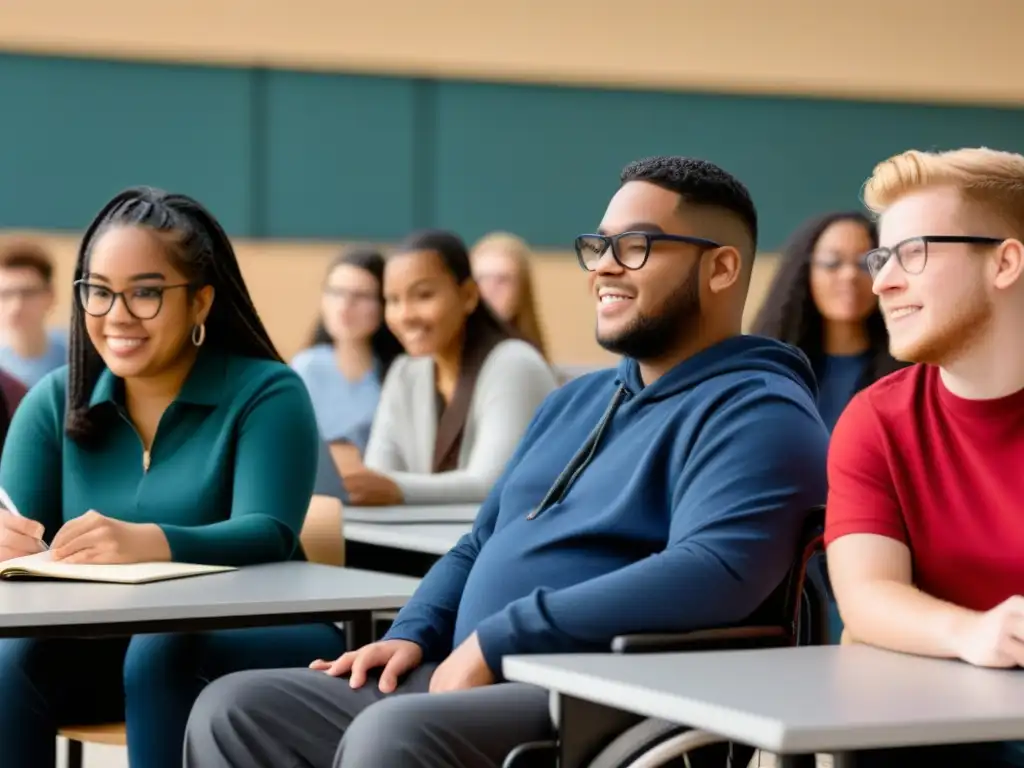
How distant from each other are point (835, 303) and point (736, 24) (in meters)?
6.88

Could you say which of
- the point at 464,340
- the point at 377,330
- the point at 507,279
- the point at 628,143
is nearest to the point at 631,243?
the point at 464,340

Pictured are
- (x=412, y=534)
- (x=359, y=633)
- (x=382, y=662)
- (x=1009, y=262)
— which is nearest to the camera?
(x=1009, y=262)

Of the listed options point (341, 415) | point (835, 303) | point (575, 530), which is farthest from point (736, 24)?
point (575, 530)

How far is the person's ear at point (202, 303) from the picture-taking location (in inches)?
124

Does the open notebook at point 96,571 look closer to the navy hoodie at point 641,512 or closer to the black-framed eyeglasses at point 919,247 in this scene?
the navy hoodie at point 641,512

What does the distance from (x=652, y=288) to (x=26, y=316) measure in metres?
4.82

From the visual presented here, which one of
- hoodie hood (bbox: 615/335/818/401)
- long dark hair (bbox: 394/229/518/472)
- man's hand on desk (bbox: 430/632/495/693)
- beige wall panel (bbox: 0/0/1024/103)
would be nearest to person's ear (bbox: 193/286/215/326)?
hoodie hood (bbox: 615/335/818/401)

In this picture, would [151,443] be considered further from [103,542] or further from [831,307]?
[831,307]

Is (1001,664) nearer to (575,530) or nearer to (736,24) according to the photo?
(575,530)

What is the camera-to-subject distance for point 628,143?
10859mm

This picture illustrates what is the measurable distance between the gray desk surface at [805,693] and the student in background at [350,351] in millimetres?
3851

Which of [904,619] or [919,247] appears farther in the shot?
[919,247]

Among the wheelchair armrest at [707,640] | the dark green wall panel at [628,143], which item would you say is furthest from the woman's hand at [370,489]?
the dark green wall panel at [628,143]

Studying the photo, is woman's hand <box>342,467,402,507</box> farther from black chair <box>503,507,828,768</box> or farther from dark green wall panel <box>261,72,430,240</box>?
dark green wall panel <box>261,72,430,240</box>
